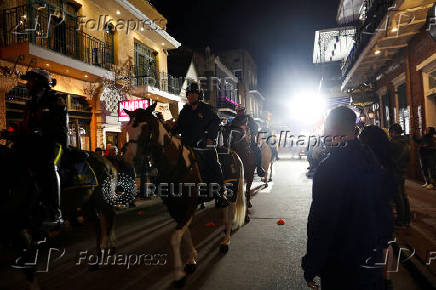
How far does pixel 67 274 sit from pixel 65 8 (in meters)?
12.0

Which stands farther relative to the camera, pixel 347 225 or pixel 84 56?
pixel 84 56

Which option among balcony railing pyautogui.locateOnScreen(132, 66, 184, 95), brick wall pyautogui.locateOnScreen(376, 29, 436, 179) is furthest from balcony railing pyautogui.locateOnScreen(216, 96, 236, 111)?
brick wall pyautogui.locateOnScreen(376, 29, 436, 179)

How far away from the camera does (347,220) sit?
6.52 ft

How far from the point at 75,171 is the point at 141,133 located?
5.11 feet

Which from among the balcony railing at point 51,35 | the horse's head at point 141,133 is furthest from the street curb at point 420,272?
the balcony railing at point 51,35

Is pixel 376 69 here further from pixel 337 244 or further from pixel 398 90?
pixel 337 244

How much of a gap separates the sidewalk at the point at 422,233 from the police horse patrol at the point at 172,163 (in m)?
3.16

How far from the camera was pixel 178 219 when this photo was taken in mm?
3857

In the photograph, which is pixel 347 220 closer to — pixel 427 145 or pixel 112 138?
pixel 427 145

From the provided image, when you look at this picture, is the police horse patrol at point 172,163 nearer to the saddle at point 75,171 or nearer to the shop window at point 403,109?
the saddle at point 75,171

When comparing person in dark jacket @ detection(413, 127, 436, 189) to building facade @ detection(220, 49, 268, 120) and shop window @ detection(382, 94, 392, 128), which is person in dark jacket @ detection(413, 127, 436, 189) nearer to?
shop window @ detection(382, 94, 392, 128)

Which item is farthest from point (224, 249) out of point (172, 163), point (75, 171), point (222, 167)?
point (75, 171)

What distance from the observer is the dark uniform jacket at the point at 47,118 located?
3621mm

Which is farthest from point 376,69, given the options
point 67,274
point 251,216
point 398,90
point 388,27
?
point 67,274
